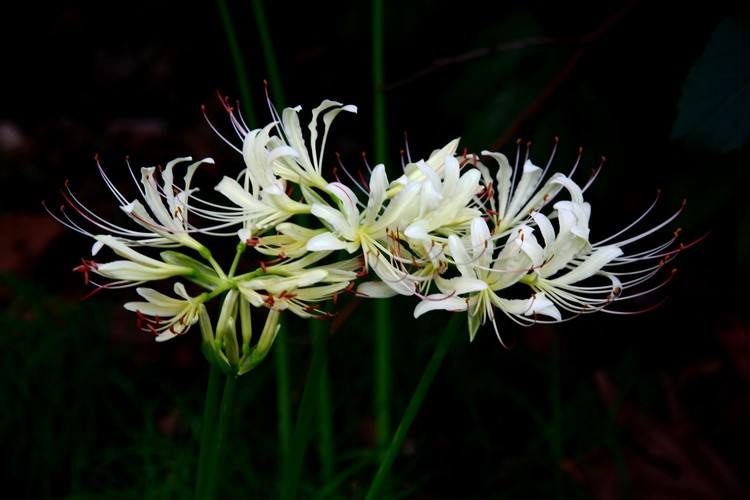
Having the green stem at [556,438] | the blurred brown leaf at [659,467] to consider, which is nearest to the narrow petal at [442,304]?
the blurred brown leaf at [659,467]

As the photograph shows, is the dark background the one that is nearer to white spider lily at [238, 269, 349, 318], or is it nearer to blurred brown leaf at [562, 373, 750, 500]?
blurred brown leaf at [562, 373, 750, 500]

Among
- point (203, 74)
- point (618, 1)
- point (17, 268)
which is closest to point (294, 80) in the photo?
point (203, 74)

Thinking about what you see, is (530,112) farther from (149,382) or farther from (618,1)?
(149,382)

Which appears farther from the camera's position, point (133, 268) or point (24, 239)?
point (24, 239)

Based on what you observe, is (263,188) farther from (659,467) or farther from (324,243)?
(659,467)

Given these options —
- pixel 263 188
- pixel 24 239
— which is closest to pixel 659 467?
pixel 263 188

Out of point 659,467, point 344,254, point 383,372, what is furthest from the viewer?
point 383,372

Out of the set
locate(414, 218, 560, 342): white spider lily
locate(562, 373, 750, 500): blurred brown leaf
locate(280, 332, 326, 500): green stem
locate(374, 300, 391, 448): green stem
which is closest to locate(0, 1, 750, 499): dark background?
locate(562, 373, 750, 500): blurred brown leaf
